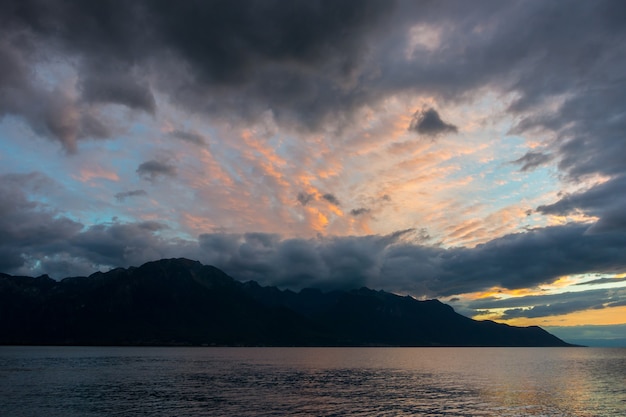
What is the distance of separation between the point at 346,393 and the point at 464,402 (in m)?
27.6

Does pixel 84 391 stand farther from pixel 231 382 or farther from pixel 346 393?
pixel 346 393

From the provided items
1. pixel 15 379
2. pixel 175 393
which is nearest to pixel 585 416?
pixel 175 393

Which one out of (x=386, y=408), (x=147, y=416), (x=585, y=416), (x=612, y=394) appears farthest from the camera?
(x=612, y=394)

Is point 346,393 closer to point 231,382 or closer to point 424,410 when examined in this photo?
point 424,410

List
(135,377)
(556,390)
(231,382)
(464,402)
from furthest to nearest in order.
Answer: (135,377) < (231,382) < (556,390) < (464,402)

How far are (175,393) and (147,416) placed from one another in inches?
1225

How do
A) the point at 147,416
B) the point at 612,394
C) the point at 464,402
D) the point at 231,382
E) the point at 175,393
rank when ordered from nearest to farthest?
the point at 147,416 → the point at 464,402 → the point at 175,393 → the point at 612,394 → the point at 231,382

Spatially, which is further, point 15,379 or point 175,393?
point 15,379

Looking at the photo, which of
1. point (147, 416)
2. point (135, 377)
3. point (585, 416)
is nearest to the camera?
point (147, 416)

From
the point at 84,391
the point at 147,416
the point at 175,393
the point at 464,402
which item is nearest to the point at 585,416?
the point at 464,402

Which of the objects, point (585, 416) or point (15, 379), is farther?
point (15, 379)

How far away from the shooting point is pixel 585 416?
7994 cm

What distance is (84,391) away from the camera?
4176 inches

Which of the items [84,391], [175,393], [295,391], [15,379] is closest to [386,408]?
[295,391]
